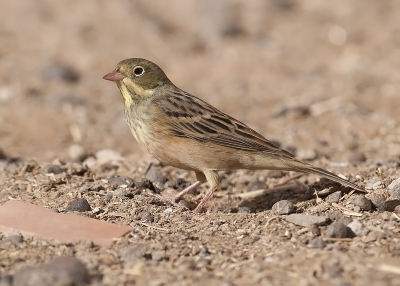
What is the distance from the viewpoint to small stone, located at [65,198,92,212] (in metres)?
6.25

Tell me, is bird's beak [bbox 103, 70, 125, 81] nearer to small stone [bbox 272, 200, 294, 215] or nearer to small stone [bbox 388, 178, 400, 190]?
small stone [bbox 272, 200, 294, 215]

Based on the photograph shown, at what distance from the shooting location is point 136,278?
4.84 meters

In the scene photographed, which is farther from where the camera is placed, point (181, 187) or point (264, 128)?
point (264, 128)

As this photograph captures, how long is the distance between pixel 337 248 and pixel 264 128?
551cm

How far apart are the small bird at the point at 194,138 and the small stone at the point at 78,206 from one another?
3.25 ft

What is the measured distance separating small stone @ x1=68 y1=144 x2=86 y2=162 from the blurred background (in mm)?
32

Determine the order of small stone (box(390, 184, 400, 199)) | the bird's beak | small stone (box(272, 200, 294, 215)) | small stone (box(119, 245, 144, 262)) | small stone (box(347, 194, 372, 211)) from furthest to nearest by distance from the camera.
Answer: the bird's beak
small stone (box(390, 184, 400, 199))
small stone (box(272, 200, 294, 215))
small stone (box(347, 194, 372, 211))
small stone (box(119, 245, 144, 262))

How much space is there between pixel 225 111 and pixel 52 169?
14.8 ft

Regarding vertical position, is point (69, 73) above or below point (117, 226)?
above

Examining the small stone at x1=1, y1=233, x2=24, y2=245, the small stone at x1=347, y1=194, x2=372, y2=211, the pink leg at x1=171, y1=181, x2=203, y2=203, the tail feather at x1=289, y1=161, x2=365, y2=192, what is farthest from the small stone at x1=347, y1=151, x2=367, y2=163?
the small stone at x1=1, y1=233, x2=24, y2=245

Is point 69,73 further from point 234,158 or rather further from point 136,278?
point 136,278

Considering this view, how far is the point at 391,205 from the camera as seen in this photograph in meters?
6.32

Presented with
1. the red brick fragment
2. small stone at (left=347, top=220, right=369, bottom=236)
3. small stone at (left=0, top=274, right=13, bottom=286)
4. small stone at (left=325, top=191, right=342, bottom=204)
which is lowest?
small stone at (left=0, top=274, right=13, bottom=286)

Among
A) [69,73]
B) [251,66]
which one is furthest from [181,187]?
[251,66]
